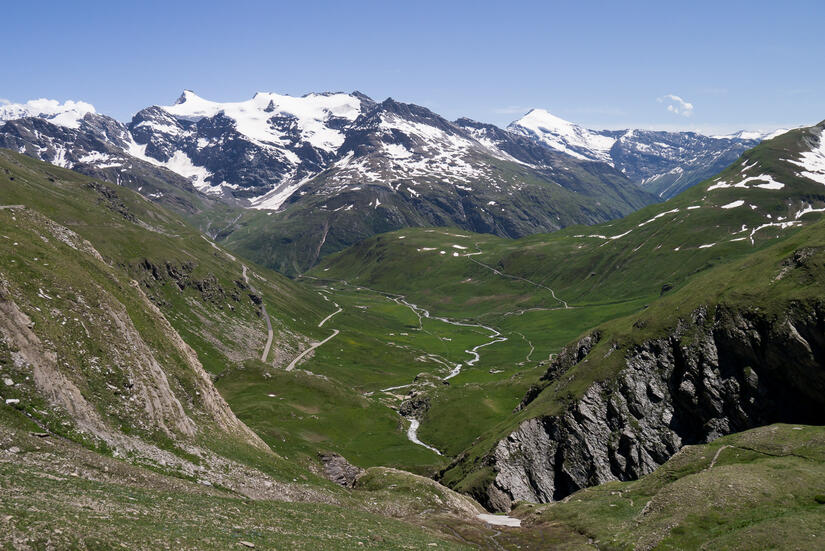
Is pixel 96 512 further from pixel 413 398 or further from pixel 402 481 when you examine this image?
pixel 413 398

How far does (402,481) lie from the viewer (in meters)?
72.7

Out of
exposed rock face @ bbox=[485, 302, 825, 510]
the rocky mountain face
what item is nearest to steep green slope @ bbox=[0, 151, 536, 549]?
exposed rock face @ bbox=[485, 302, 825, 510]

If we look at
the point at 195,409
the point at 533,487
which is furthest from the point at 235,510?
the point at 533,487

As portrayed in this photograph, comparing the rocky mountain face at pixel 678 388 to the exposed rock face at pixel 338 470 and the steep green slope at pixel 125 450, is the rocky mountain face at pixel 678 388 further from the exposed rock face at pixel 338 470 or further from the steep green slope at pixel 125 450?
the steep green slope at pixel 125 450

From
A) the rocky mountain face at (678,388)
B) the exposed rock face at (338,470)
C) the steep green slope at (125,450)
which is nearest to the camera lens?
the steep green slope at (125,450)

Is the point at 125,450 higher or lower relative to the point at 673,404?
higher

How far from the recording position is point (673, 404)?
331 feet

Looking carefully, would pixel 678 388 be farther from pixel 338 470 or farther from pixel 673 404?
pixel 338 470

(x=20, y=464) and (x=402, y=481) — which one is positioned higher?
(x=20, y=464)

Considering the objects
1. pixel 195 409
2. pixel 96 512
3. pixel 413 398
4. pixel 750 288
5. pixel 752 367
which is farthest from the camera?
pixel 413 398

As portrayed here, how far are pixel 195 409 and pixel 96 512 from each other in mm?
33498

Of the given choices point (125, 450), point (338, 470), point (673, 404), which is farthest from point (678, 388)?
point (125, 450)

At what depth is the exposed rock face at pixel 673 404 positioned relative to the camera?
87.2 metres

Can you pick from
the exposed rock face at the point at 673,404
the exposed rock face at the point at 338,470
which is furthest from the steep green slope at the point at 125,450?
the exposed rock face at the point at 673,404
